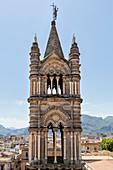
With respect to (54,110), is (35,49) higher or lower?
higher

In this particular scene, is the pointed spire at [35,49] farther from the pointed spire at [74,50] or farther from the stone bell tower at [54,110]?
the pointed spire at [74,50]

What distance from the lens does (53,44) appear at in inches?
1038

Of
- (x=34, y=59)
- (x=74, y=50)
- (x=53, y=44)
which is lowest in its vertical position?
(x=34, y=59)

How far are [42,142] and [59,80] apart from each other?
7056 mm

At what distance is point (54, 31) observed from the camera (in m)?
27.6

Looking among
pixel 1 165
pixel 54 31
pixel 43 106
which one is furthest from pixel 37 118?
pixel 1 165

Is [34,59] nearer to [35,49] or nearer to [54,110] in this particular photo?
[35,49]

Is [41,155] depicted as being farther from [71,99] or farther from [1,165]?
[1,165]

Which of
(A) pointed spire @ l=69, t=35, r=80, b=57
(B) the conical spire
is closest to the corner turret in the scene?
(B) the conical spire

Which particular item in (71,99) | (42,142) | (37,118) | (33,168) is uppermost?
(71,99)

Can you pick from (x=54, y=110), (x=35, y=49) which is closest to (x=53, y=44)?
(x=35, y=49)

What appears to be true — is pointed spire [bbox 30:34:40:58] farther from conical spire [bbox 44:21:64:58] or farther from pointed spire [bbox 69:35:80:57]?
pointed spire [bbox 69:35:80:57]

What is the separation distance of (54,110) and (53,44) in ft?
24.3

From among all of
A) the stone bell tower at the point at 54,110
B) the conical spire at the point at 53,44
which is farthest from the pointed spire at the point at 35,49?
the conical spire at the point at 53,44
